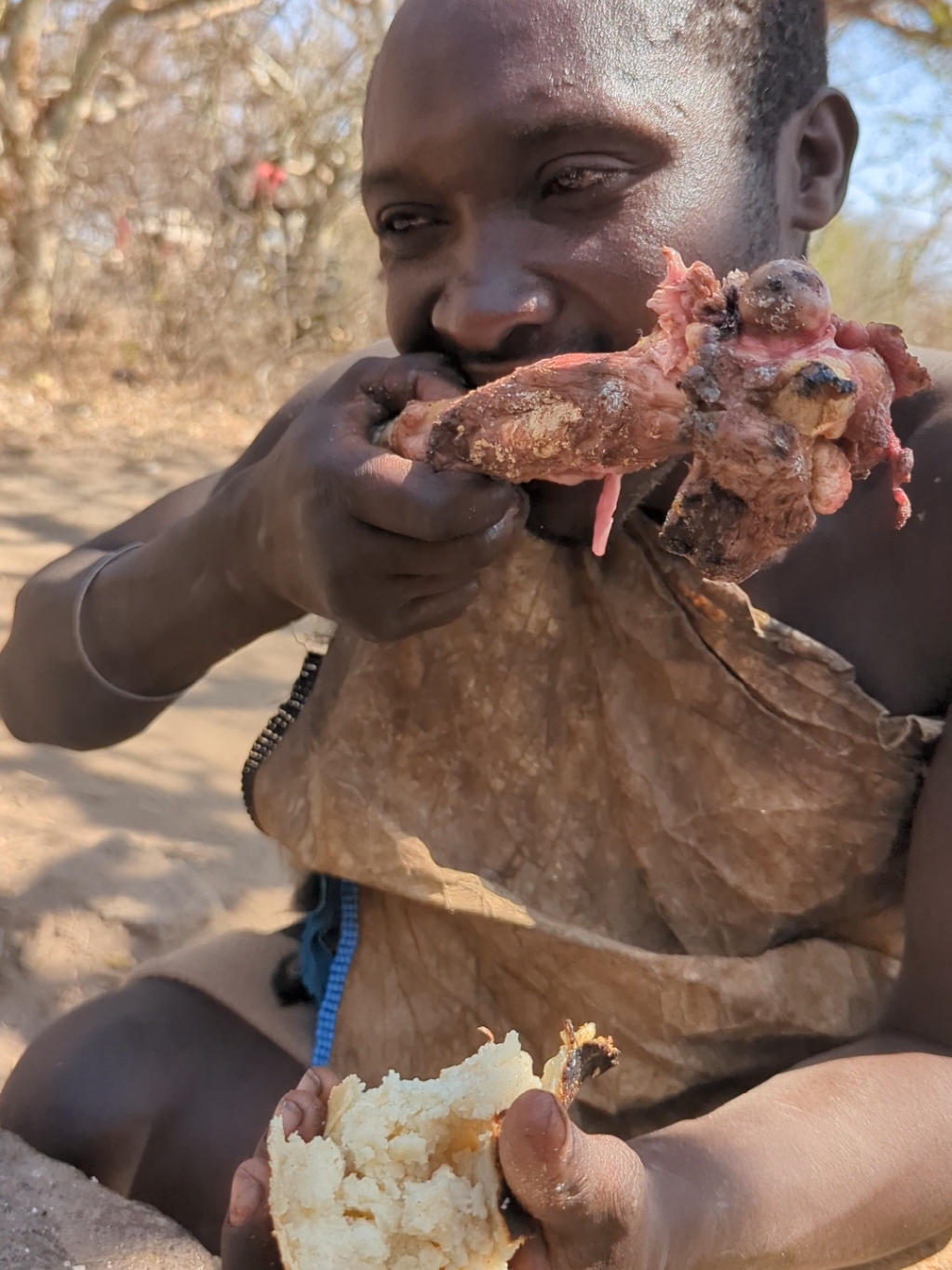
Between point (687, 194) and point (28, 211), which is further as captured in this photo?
point (28, 211)

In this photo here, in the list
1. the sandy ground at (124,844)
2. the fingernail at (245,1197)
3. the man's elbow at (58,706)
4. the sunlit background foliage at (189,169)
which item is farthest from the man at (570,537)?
the sunlit background foliage at (189,169)

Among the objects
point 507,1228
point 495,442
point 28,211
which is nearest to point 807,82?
point 495,442

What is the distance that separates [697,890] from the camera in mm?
1314

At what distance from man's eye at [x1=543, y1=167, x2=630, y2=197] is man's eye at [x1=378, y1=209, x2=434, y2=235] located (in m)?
0.15

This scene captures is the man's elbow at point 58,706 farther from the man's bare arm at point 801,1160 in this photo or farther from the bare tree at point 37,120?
the bare tree at point 37,120

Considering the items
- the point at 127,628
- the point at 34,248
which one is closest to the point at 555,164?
the point at 127,628

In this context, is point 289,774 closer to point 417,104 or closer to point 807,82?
point 417,104

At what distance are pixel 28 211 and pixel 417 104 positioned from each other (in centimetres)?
736

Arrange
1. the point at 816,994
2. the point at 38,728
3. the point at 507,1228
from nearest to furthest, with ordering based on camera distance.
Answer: the point at 507,1228 < the point at 816,994 < the point at 38,728

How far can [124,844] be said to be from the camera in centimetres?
253

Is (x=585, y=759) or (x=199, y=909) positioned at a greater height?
(x=585, y=759)

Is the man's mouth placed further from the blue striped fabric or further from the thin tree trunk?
the thin tree trunk

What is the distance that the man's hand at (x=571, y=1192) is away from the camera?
76 centimetres

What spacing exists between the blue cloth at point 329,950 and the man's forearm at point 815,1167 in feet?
1.79
